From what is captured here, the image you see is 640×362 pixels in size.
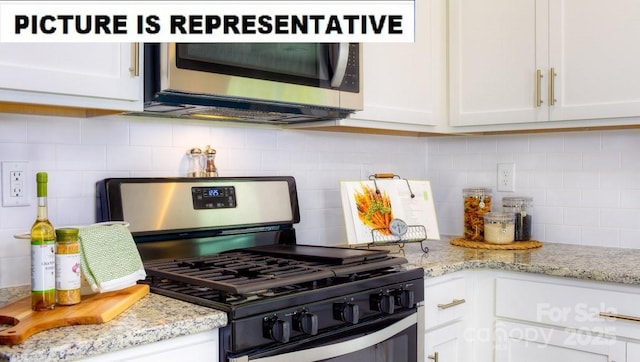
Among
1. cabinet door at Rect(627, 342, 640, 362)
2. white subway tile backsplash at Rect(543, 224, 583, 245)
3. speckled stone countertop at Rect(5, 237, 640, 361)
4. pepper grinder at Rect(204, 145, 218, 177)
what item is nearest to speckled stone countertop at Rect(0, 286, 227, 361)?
speckled stone countertop at Rect(5, 237, 640, 361)

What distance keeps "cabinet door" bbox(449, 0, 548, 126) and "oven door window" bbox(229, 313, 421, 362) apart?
1.01m

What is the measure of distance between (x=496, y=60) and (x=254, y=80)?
116 cm

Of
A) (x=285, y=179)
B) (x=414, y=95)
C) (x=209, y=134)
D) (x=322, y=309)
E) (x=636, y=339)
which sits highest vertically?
(x=414, y=95)

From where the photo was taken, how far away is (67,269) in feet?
4.19

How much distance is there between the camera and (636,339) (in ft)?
5.82

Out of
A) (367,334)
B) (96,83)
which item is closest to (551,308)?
(367,334)

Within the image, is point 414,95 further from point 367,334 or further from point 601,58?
point 367,334

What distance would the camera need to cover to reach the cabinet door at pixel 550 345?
1.84 m

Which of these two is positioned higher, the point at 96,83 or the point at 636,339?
the point at 96,83

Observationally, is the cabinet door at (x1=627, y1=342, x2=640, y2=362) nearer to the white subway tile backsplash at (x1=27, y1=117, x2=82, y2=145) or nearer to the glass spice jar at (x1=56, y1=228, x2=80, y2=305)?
the glass spice jar at (x1=56, y1=228, x2=80, y2=305)

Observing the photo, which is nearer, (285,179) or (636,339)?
(636,339)

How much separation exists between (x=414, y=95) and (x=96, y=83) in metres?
1.30

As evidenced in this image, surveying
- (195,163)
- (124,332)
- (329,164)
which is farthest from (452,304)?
(124,332)

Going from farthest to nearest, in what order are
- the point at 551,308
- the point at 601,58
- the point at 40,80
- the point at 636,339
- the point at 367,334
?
the point at 601,58, the point at 551,308, the point at 636,339, the point at 367,334, the point at 40,80
